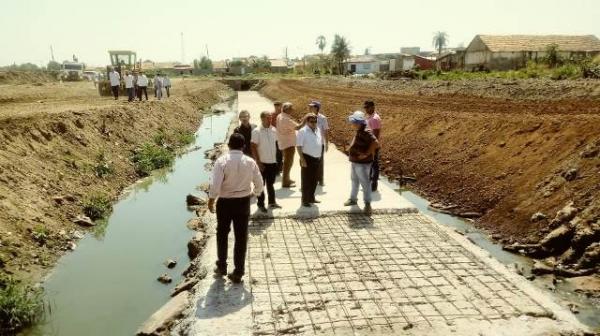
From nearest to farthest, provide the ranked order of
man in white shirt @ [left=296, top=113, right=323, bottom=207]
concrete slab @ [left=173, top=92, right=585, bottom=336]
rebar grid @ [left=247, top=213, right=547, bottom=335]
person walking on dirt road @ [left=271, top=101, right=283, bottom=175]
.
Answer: concrete slab @ [left=173, top=92, right=585, bottom=336] < rebar grid @ [left=247, top=213, right=547, bottom=335] < man in white shirt @ [left=296, top=113, right=323, bottom=207] < person walking on dirt road @ [left=271, top=101, right=283, bottom=175]

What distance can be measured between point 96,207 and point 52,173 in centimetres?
141

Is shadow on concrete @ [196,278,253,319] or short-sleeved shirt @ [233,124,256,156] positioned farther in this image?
short-sleeved shirt @ [233,124,256,156]

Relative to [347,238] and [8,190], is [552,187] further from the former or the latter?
[8,190]

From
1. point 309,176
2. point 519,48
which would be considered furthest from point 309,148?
point 519,48

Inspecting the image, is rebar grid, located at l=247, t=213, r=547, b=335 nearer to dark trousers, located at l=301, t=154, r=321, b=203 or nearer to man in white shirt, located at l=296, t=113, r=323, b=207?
dark trousers, located at l=301, t=154, r=321, b=203

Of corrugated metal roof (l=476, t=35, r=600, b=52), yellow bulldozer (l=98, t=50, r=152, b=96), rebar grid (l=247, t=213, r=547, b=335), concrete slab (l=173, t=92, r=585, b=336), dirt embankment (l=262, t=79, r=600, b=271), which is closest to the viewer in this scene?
concrete slab (l=173, t=92, r=585, b=336)

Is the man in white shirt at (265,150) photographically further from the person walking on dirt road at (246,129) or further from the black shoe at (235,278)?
the black shoe at (235,278)

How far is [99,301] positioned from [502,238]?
6327 mm

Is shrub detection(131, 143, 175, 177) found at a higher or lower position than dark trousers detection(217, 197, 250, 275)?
lower

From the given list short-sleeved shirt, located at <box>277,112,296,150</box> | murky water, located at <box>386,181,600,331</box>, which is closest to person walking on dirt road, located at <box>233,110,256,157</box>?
short-sleeved shirt, located at <box>277,112,296,150</box>

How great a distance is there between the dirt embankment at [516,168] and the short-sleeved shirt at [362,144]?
2731mm

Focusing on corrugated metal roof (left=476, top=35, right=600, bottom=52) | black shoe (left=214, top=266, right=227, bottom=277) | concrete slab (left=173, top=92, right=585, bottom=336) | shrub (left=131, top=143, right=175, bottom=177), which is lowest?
shrub (left=131, top=143, right=175, bottom=177)

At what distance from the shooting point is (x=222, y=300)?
513cm

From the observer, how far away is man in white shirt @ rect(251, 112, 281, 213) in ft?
25.3
